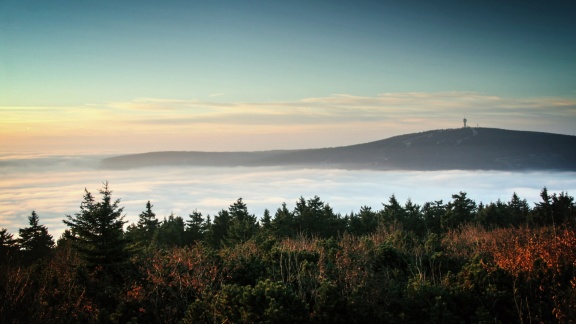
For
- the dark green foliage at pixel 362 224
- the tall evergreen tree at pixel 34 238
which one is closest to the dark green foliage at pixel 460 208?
the dark green foliage at pixel 362 224

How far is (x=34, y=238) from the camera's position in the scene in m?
43.0

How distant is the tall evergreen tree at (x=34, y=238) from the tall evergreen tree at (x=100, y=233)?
2821cm

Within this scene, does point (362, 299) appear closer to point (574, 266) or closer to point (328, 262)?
point (328, 262)

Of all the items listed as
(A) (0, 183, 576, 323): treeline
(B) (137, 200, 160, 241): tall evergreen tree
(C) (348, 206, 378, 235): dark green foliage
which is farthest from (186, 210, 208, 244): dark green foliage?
(A) (0, 183, 576, 323): treeline

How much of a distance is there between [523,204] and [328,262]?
52618mm

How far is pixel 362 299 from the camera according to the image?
30.6ft

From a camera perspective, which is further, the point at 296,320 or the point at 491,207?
the point at 491,207

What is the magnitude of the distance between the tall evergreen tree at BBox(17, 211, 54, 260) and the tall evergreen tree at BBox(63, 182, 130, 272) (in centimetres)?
2821

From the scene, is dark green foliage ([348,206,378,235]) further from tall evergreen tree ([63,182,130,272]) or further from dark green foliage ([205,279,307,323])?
dark green foliage ([205,279,307,323])

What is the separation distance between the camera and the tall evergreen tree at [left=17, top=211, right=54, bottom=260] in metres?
40.1

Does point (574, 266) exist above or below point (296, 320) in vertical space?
above

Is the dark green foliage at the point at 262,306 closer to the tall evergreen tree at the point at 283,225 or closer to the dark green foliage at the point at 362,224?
the tall evergreen tree at the point at 283,225

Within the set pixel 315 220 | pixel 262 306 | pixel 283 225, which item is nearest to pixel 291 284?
pixel 262 306

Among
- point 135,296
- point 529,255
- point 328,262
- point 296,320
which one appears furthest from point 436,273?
point 135,296
